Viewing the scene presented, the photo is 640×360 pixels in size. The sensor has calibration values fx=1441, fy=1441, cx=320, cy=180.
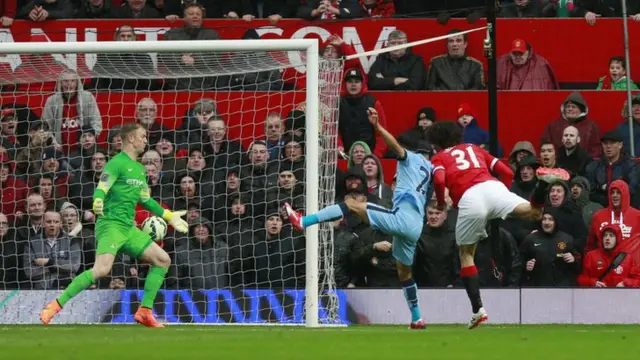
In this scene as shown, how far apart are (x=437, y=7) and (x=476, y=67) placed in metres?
1.58

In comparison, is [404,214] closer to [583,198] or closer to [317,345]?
[317,345]

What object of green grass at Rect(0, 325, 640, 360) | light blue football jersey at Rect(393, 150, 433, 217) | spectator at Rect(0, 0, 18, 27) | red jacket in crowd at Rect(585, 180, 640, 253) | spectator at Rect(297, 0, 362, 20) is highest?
spectator at Rect(0, 0, 18, 27)

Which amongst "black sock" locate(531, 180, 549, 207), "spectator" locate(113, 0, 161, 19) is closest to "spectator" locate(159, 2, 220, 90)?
"spectator" locate(113, 0, 161, 19)

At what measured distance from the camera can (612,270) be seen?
1680 cm

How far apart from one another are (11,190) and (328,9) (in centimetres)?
543

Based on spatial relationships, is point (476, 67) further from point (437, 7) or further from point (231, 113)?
point (231, 113)

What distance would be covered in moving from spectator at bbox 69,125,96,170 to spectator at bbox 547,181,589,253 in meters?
5.63

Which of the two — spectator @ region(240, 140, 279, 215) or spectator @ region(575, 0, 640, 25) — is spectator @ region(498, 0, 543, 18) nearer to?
spectator @ region(575, 0, 640, 25)

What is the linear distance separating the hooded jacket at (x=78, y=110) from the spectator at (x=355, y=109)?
3190mm

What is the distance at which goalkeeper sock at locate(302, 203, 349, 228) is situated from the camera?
14102 mm

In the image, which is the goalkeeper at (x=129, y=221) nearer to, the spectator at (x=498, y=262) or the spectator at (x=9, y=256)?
the spectator at (x=9, y=256)

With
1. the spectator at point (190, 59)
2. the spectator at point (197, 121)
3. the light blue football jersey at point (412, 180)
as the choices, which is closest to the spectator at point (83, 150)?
the spectator at point (197, 121)

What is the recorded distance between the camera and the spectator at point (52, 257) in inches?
666

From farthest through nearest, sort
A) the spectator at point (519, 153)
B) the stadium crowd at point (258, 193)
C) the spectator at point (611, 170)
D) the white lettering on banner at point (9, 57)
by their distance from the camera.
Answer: the white lettering on banner at point (9, 57) < the spectator at point (519, 153) < the spectator at point (611, 170) < the stadium crowd at point (258, 193)
